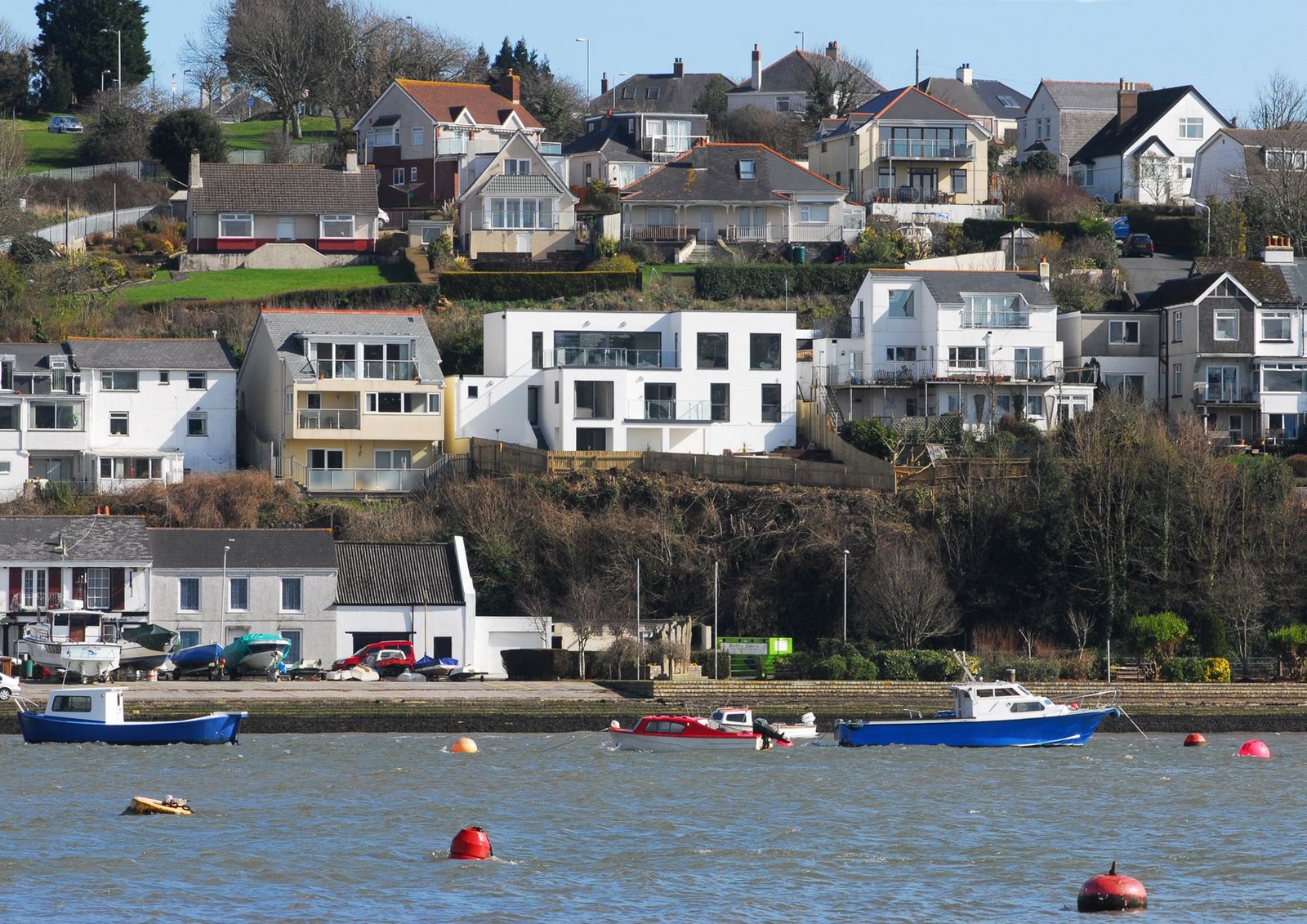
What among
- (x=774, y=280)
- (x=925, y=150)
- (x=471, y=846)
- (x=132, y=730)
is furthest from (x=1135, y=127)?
(x=471, y=846)

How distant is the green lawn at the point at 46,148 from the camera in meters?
111

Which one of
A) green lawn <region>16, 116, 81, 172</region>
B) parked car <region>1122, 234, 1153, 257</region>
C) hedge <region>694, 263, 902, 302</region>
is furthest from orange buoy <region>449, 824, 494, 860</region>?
green lawn <region>16, 116, 81, 172</region>

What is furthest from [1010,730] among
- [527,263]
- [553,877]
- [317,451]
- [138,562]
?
[527,263]

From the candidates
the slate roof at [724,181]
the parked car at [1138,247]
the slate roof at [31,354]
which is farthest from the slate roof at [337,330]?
the parked car at [1138,247]

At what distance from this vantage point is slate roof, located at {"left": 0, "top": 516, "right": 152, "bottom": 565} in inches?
2224

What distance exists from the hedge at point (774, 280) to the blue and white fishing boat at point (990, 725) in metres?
35.4

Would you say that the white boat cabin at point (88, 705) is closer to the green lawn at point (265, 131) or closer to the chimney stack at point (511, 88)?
the chimney stack at point (511, 88)

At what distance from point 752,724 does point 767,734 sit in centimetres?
44

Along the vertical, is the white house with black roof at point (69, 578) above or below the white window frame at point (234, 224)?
below

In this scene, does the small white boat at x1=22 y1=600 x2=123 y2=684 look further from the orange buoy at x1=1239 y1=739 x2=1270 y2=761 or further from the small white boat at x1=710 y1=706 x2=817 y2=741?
the orange buoy at x1=1239 y1=739 x2=1270 y2=761

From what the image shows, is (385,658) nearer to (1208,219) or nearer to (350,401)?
(350,401)

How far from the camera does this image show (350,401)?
69000 mm

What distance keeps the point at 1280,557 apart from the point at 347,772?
30693 mm

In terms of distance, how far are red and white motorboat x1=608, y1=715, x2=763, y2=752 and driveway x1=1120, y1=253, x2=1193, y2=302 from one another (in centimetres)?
4027
